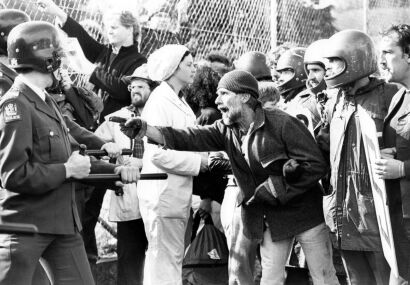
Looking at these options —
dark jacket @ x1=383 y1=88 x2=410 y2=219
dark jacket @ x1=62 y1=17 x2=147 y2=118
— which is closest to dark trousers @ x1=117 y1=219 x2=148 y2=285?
dark jacket @ x1=62 y1=17 x2=147 y2=118

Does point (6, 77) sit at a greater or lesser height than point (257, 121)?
greater

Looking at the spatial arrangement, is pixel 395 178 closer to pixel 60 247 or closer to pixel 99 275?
pixel 60 247

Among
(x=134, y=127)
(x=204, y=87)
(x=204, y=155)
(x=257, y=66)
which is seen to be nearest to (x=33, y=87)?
(x=134, y=127)

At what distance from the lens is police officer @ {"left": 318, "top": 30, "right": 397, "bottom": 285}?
20.3ft

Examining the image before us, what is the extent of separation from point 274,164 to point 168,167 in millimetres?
1005

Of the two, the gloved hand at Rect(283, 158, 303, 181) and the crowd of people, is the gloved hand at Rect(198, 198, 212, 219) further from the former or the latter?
the gloved hand at Rect(283, 158, 303, 181)

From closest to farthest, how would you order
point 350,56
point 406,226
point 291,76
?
point 406,226
point 350,56
point 291,76

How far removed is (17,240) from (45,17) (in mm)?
4207

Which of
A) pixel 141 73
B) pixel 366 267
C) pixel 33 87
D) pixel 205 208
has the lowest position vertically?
pixel 205 208

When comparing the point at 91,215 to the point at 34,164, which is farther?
the point at 91,215

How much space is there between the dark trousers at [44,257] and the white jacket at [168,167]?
1819mm

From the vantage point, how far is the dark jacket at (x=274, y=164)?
6516 millimetres

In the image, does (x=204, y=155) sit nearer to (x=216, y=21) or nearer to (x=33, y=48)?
(x=33, y=48)

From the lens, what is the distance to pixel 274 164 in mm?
6551
